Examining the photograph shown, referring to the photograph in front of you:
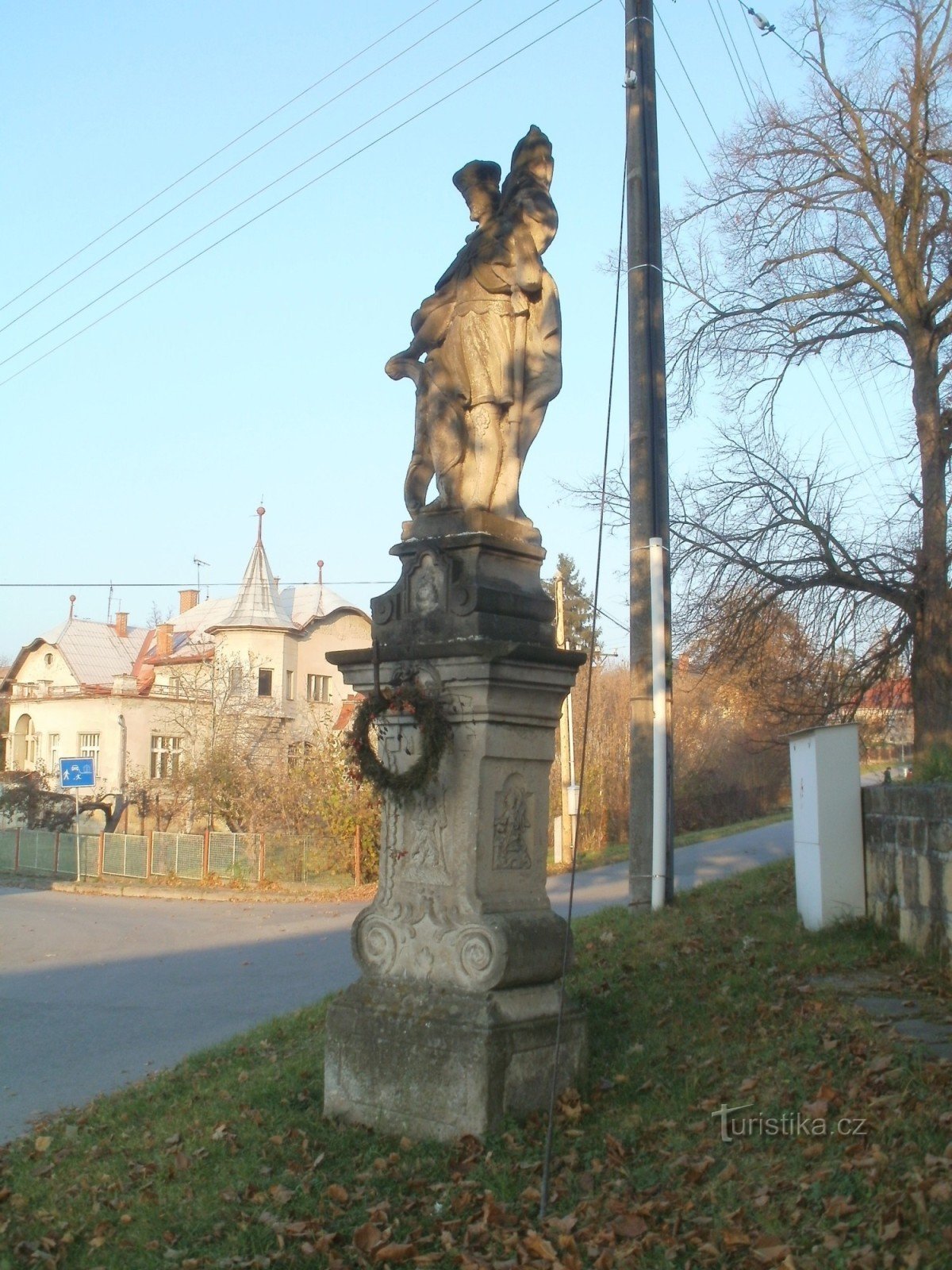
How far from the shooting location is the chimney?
5444 cm

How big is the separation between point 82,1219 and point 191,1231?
596mm

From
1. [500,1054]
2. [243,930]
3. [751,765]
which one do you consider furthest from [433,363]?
[751,765]

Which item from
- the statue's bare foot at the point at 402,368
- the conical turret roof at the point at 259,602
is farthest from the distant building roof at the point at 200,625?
the statue's bare foot at the point at 402,368

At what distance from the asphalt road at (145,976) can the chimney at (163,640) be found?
104 ft

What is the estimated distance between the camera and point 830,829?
8.73 metres

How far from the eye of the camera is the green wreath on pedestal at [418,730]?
18.4ft

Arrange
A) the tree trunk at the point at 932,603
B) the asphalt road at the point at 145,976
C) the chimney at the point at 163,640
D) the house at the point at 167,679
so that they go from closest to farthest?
the asphalt road at the point at 145,976 < the tree trunk at the point at 932,603 < the house at the point at 167,679 < the chimney at the point at 163,640

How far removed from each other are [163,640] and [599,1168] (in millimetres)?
51714

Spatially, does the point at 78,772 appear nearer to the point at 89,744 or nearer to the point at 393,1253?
the point at 89,744

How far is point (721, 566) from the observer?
1530cm

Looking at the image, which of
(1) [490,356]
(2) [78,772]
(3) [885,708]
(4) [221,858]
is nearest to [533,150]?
(1) [490,356]

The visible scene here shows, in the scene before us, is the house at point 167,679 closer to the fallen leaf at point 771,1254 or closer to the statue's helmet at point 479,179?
the statue's helmet at point 479,179

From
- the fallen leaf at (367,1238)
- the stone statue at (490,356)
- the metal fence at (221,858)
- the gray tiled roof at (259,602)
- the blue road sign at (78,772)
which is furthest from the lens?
the gray tiled roof at (259,602)

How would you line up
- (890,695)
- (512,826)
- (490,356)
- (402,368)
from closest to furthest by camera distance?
(512,826) < (490,356) < (402,368) < (890,695)
